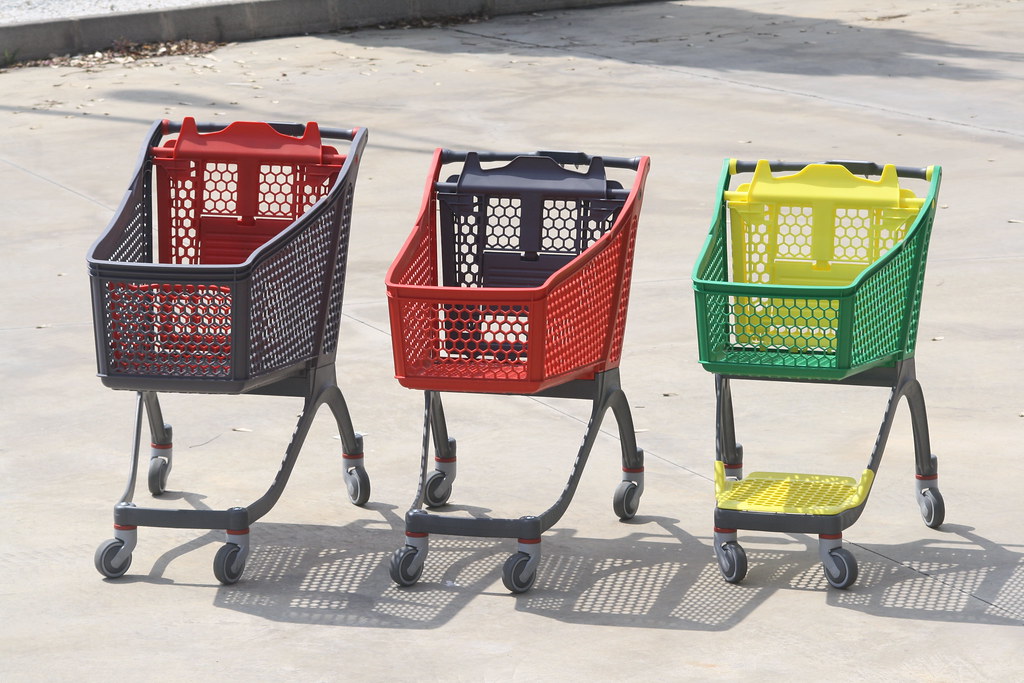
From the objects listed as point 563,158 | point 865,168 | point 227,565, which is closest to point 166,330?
point 227,565

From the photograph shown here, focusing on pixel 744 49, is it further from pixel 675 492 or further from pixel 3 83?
pixel 675 492

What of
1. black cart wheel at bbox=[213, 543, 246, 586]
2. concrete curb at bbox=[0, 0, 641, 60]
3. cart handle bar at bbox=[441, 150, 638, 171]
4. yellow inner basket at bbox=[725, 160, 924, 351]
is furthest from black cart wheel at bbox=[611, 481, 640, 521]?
concrete curb at bbox=[0, 0, 641, 60]

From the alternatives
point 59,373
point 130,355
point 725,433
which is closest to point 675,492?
point 725,433

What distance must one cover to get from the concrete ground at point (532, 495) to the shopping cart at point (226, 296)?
0.19 metres

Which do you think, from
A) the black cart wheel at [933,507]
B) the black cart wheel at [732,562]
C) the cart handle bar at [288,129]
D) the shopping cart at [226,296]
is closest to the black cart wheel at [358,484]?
the shopping cart at [226,296]

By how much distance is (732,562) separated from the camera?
4.54 m

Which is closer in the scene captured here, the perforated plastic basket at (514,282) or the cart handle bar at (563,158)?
the perforated plastic basket at (514,282)

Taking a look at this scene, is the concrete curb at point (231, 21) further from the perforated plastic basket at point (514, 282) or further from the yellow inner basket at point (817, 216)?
the yellow inner basket at point (817, 216)

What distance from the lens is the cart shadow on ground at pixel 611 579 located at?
438cm

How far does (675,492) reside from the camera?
528 centimetres

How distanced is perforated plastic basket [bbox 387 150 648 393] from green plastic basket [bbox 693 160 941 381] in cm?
31

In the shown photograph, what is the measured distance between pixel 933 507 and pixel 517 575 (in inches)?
52.2

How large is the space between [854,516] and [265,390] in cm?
178

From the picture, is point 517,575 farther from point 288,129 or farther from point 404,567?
point 288,129
